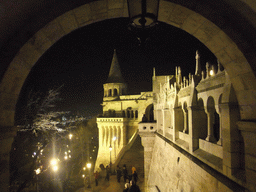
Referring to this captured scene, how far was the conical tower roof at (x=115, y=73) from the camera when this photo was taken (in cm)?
3428

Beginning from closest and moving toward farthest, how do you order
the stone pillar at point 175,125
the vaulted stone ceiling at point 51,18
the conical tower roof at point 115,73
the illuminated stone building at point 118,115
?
the vaulted stone ceiling at point 51,18
the stone pillar at point 175,125
the illuminated stone building at point 118,115
the conical tower roof at point 115,73

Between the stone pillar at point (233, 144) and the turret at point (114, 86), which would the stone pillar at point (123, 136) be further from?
the stone pillar at point (233, 144)

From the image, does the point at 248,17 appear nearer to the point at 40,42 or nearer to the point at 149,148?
the point at 40,42

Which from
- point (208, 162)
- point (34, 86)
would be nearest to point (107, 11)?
point (208, 162)

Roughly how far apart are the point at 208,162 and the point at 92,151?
129 ft

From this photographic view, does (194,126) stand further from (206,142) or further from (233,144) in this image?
(233,144)

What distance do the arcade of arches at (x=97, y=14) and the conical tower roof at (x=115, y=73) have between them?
31464 millimetres

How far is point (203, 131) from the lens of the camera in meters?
6.03

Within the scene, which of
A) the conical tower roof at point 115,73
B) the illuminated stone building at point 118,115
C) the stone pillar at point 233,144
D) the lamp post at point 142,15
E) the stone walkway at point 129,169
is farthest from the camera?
the conical tower roof at point 115,73

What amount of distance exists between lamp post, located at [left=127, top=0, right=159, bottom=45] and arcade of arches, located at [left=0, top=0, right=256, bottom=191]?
0.54 m

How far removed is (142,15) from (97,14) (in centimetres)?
113

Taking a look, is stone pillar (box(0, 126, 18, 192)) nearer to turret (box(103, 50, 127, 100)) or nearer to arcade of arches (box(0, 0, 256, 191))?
arcade of arches (box(0, 0, 256, 191))

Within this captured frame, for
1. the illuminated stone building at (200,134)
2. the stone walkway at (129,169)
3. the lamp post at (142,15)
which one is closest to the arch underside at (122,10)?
the lamp post at (142,15)

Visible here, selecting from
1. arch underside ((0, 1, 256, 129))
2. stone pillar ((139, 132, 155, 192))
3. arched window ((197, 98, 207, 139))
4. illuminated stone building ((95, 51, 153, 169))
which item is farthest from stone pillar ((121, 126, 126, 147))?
arch underside ((0, 1, 256, 129))
